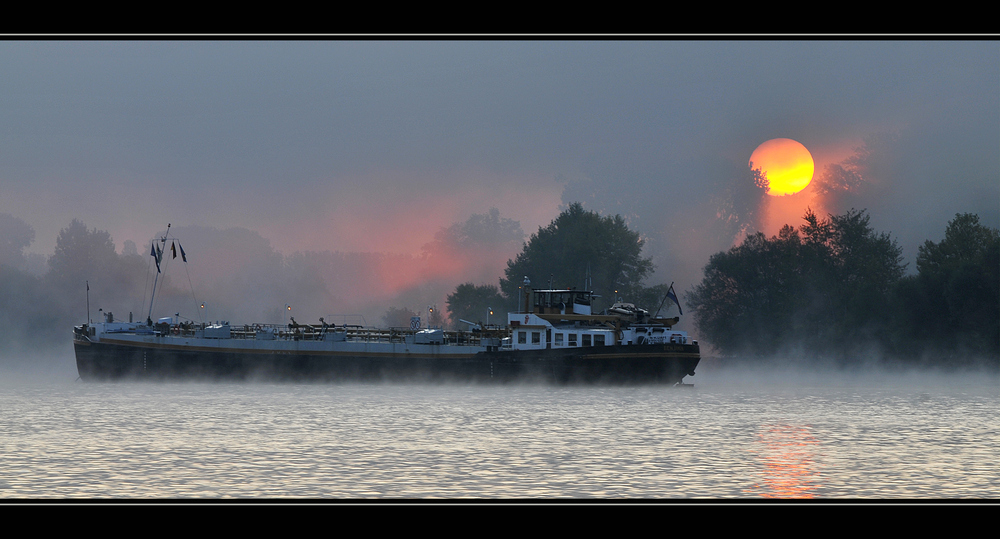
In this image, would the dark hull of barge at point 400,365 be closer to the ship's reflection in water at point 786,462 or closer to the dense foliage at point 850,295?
A: the ship's reflection in water at point 786,462

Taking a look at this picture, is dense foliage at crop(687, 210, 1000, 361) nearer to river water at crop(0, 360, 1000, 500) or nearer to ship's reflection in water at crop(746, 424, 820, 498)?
river water at crop(0, 360, 1000, 500)

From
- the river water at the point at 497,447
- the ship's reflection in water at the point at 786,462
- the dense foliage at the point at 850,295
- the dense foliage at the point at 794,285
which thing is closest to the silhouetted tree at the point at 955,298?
the dense foliage at the point at 850,295

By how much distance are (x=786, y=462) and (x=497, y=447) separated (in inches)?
445

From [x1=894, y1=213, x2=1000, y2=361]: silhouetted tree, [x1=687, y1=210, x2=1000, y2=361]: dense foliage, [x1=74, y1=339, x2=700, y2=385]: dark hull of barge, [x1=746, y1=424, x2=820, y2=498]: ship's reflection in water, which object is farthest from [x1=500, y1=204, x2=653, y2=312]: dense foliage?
[x1=746, y1=424, x2=820, y2=498]: ship's reflection in water

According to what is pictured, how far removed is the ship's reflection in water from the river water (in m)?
0.08

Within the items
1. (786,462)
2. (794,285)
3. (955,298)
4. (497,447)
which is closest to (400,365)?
(497,447)

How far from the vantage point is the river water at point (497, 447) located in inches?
1073

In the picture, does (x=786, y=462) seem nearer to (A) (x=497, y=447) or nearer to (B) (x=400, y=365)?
(A) (x=497, y=447)

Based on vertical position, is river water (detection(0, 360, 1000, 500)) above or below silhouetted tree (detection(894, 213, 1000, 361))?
below

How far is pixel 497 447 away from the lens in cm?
3838

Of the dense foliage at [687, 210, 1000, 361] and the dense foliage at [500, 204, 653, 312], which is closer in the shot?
the dense foliage at [687, 210, 1000, 361]

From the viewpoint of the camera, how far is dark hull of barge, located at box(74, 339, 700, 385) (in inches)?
3263
